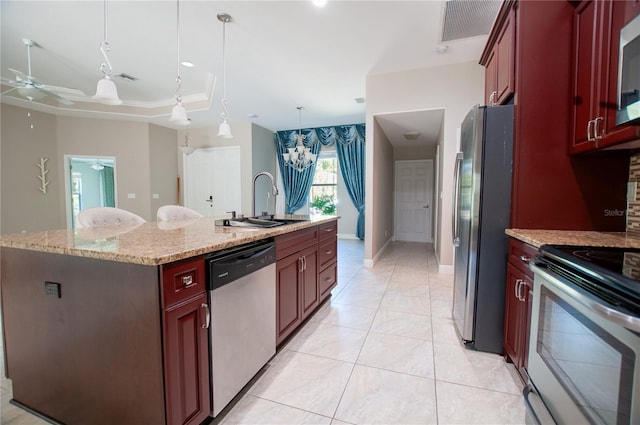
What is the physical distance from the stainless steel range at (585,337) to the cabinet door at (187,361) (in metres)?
1.39

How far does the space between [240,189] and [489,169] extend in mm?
5443

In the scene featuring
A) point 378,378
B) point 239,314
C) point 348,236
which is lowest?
point 378,378

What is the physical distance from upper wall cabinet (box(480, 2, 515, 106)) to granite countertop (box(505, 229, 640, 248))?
3.03 feet

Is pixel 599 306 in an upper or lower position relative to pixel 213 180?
lower

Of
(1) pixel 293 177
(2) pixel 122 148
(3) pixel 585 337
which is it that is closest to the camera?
(3) pixel 585 337

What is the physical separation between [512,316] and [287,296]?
57.5 inches

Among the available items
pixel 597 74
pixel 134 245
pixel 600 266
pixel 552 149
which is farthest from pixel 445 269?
pixel 134 245

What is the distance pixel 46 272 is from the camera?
122 centimetres

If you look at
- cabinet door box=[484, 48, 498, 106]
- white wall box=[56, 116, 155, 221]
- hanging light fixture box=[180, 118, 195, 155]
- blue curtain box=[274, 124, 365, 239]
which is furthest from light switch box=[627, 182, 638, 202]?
white wall box=[56, 116, 155, 221]

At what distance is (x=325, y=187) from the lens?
716 cm

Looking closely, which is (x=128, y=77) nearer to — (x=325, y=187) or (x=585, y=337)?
(x=325, y=187)

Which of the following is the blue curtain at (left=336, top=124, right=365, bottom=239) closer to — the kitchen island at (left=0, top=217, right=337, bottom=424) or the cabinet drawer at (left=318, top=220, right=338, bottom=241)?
the cabinet drawer at (left=318, top=220, right=338, bottom=241)

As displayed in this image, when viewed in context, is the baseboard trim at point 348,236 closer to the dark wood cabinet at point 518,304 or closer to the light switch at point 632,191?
the dark wood cabinet at point 518,304

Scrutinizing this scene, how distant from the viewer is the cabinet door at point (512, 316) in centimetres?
160
